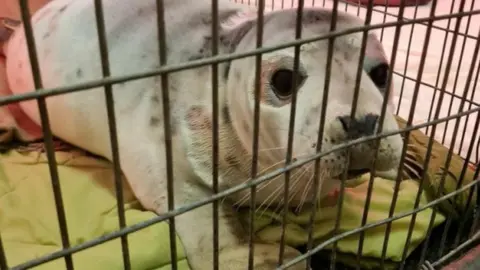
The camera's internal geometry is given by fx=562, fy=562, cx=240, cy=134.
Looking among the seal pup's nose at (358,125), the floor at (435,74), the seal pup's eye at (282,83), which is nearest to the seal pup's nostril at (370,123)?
the seal pup's nose at (358,125)

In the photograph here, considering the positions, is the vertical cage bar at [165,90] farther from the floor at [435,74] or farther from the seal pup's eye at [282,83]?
the floor at [435,74]

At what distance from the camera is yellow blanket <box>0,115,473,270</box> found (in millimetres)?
905

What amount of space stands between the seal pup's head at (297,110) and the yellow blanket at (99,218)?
0.29 ft

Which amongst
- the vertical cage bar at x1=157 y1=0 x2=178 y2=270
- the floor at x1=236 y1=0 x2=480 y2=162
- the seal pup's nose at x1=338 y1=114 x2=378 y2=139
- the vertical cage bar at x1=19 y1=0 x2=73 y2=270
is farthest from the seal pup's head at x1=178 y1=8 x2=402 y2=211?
the floor at x1=236 y1=0 x2=480 y2=162

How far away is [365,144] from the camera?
2.58 ft

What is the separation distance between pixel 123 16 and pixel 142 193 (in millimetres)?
381

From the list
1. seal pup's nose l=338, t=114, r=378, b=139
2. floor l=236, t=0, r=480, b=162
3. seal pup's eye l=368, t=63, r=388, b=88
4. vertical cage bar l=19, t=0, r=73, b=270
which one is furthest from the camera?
floor l=236, t=0, r=480, b=162

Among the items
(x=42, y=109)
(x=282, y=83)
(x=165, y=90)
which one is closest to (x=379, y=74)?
(x=282, y=83)

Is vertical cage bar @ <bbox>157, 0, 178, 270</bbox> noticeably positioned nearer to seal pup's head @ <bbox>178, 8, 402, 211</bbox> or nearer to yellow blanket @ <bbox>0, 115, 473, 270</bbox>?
seal pup's head @ <bbox>178, 8, 402, 211</bbox>

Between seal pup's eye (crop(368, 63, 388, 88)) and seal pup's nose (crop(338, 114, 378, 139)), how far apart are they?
6.2 inches

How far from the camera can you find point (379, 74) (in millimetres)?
914

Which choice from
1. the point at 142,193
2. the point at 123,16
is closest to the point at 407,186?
the point at 142,193

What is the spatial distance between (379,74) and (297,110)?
18 centimetres

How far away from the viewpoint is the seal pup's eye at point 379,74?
0.90m
